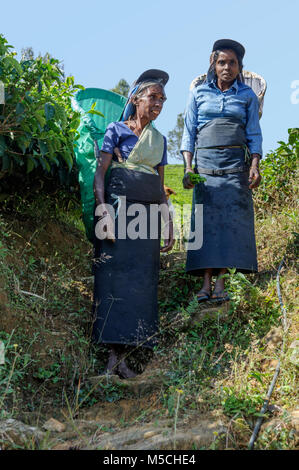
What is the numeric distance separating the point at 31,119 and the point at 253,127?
170 centimetres

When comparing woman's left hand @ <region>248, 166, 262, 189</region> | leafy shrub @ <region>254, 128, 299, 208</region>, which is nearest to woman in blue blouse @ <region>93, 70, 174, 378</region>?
woman's left hand @ <region>248, 166, 262, 189</region>

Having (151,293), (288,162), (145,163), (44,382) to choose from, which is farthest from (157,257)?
(288,162)

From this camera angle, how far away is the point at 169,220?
4402 mm

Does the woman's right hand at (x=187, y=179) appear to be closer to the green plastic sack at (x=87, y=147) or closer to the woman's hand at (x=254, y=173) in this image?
the woman's hand at (x=254, y=173)

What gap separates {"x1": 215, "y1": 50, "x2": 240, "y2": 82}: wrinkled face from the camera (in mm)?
4523

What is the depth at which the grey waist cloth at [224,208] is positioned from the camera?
4461 millimetres

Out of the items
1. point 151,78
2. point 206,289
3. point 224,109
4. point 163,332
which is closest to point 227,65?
point 224,109

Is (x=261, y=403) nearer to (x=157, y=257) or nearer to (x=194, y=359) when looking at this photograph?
(x=194, y=359)

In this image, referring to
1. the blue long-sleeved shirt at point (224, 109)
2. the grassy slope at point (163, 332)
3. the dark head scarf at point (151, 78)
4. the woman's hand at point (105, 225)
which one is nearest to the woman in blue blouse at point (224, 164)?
the blue long-sleeved shirt at point (224, 109)

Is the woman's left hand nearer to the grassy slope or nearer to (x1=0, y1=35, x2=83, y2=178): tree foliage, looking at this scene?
the grassy slope

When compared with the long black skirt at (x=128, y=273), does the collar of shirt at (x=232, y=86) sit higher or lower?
higher

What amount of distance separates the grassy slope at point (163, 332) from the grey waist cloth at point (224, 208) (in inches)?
10.1

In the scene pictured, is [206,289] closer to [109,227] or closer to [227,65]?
[109,227]

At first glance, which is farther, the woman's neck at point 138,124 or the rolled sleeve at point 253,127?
the rolled sleeve at point 253,127
